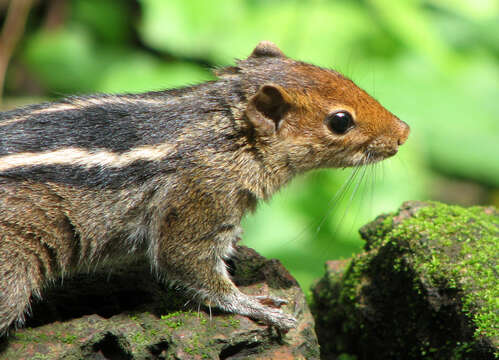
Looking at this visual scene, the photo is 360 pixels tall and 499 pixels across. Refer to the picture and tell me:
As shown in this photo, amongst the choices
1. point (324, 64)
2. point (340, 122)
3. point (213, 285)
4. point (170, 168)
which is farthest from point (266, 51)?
point (324, 64)

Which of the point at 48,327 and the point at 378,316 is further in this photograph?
the point at 378,316

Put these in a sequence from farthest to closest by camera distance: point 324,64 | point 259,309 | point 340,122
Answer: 1. point 324,64
2. point 340,122
3. point 259,309

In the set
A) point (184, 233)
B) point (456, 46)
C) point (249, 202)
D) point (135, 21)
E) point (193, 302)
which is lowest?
point (193, 302)

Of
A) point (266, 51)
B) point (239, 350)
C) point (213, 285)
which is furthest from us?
point (266, 51)

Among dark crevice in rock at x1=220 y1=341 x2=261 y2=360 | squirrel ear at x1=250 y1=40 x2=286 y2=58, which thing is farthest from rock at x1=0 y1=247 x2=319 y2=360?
squirrel ear at x1=250 y1=40 x2=286 y2=58

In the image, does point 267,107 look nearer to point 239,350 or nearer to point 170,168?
point 170,168

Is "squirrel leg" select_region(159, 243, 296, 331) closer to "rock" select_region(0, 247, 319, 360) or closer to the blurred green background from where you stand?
"rock" select_region(0, 247, 319, 360)

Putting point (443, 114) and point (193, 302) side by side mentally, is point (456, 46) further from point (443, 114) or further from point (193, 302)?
point (193, 302)

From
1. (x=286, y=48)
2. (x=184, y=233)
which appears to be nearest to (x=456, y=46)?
(x=286, y=48)
